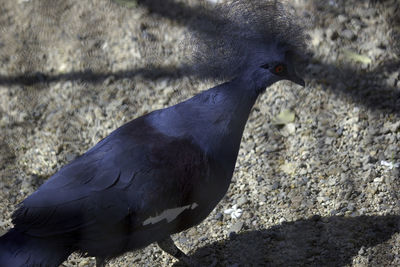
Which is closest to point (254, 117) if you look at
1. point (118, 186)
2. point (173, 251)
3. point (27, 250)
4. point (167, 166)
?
point (173, 251)

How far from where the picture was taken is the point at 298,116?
2961mm

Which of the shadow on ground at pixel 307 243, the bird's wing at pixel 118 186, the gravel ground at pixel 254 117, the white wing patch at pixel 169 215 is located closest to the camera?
the bird's wing at pixel 118 186

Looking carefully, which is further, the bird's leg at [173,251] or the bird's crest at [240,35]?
the bird's leg at [173,251]

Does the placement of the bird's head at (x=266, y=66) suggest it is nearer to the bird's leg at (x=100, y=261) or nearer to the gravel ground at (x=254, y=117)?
the gravel ground at (x=254, y=117)

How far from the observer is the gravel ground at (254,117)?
2.50 metres

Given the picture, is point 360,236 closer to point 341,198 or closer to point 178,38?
point 341,198

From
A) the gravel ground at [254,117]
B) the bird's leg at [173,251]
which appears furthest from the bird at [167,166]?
the gravel ground at [254,117]

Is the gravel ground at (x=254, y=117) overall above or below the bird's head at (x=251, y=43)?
below

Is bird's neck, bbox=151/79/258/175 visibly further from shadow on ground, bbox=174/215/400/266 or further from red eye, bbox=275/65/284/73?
shadow on ground, bbox=174/215/400/266

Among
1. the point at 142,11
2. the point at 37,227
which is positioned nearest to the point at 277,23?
the point at 37,227

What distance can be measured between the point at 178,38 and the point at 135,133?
4.26ft

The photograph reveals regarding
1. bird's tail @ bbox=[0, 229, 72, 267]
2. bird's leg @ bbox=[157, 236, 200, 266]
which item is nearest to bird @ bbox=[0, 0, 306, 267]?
bird's tail @ bbox=[0, 229, 72, 267]

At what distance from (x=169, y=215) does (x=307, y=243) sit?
682mm

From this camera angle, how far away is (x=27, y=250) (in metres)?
2.03
